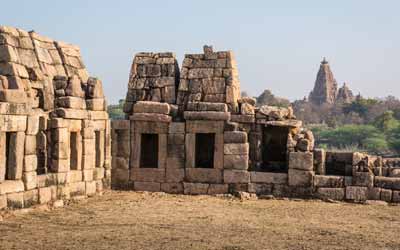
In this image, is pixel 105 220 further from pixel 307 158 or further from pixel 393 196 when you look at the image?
pixel 393 196

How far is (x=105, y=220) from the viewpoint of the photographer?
1154 cm

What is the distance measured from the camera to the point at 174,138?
16.2 meters

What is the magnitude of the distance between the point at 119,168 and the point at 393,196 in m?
7.47

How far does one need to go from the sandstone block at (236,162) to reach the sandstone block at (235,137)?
0.41 metres

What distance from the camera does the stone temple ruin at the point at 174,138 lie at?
1367cm

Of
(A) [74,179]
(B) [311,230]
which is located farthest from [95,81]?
(B) [311,230]

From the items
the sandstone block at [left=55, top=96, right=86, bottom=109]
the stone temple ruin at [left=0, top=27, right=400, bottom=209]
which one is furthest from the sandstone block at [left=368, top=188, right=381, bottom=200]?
the sandstone block at [left=55, top=96, right=86, bottom=109]

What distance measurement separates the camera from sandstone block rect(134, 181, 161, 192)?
1633 centimetres

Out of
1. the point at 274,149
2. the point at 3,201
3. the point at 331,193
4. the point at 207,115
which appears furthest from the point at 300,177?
the point at 3,201

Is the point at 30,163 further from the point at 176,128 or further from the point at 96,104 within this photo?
the point at 176,128

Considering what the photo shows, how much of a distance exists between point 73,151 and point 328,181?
6.60 meters

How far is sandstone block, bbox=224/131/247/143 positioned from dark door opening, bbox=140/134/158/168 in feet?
8.14

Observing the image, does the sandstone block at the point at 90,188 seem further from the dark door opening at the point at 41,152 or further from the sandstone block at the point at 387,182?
the sandstone block at the point at 387,182

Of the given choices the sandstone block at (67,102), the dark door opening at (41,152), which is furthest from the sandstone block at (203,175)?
the dark door opening at (41,152)
